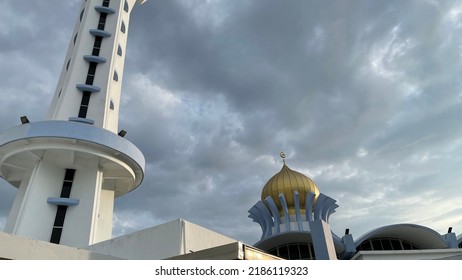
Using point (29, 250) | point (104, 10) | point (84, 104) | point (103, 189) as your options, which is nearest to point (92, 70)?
point (84, 104)

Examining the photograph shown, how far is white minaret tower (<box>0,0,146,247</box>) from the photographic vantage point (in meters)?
17.3

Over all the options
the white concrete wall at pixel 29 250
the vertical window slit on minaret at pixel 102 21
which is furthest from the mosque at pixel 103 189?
→ the white concrete wall at pixel 29 250

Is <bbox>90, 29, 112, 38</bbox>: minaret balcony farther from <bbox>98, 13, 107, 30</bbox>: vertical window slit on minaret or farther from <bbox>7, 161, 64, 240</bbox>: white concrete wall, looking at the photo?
<bbox>7, 161, 64, 240</bbox>: white concrete wall

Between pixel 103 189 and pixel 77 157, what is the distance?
14.9 ft

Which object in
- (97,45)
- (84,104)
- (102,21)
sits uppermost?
(102,21)

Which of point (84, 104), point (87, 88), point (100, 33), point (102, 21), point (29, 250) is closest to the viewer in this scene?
point (29, 250)

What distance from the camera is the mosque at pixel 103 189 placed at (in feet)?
44.2

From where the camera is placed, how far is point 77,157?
1869 centimetres

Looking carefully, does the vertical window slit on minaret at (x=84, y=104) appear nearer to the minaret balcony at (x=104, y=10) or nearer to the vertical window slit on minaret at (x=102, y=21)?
the vertical window slit on minaret at (x=102, y=21)

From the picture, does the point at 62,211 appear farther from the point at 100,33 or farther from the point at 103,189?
the point at 100,33

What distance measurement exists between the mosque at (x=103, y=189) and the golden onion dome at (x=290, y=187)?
0.07 meters
